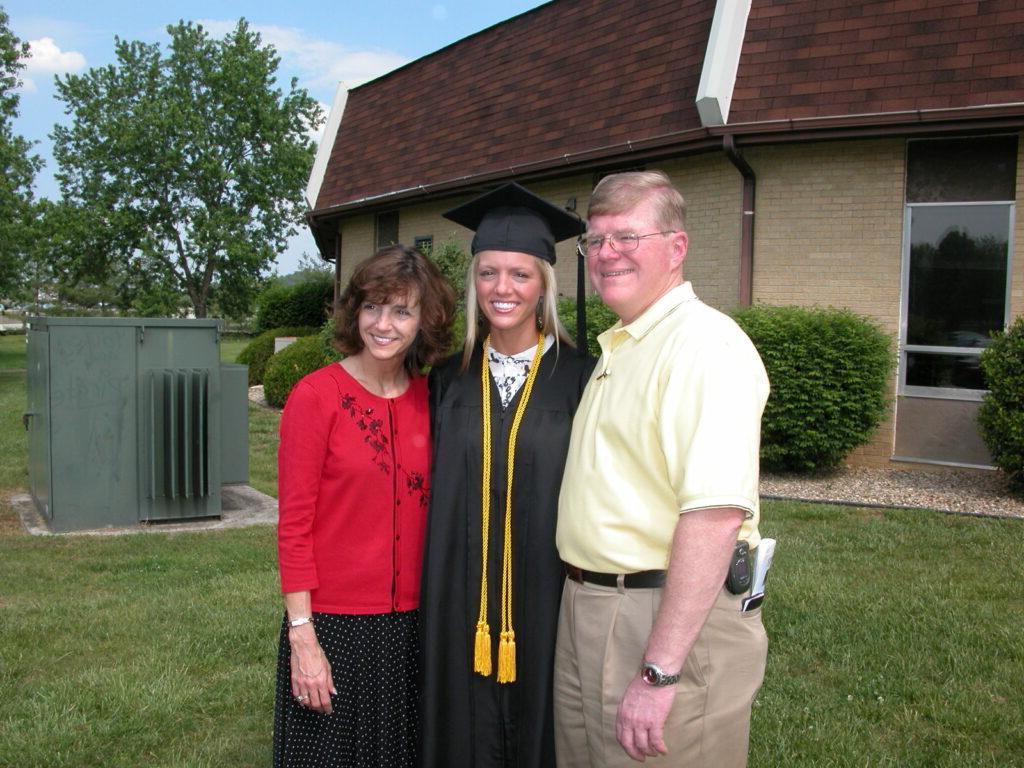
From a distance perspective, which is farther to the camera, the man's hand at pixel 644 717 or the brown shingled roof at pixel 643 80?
the brown shingled roof at pixel 643 80

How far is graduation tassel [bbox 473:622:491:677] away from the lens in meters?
2.64

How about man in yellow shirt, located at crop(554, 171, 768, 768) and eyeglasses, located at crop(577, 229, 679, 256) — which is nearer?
man in yellow shirt, located at crop(554, 171, 768, 768)

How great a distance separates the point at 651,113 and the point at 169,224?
33601mm

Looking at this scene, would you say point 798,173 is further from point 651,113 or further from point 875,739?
point 875,739

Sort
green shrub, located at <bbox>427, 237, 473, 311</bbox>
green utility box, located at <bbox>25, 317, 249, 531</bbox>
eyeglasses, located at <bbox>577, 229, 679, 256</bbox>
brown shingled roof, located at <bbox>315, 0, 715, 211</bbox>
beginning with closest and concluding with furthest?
eyeglasses, located at <bbox>577, 229, 679, 256</bbox> < green utility box, located at <bbox>25, 317, 249, 531</bbox> < brown shingled roof, located at <bbox>315, 0, 715, 211</bbox> < green shrub, located at <bbox>427, 237, 473, 311</bbox>

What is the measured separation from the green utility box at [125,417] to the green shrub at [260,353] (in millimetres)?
11908

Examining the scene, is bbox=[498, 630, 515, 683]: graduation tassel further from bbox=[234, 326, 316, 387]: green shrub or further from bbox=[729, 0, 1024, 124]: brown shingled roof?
bbox=[234, 326, 316, 387]: green shrub

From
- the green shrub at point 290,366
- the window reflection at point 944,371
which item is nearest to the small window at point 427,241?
the green shrub at point 290,366

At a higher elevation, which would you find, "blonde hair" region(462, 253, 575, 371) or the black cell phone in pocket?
"blonde hair" region(462, 253, 575, 371)

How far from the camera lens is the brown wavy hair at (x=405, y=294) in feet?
9.02

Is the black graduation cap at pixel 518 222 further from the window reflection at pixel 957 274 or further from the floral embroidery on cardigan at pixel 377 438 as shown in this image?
the window reflection at pixel 957 274

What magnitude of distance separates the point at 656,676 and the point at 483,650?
0.68 m

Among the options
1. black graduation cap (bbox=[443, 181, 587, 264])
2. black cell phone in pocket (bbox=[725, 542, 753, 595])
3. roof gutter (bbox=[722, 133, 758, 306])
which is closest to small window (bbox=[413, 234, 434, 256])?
roof gutter (bbox=[722, 133, 758, 306])

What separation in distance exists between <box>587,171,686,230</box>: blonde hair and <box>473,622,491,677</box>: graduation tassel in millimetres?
1165
